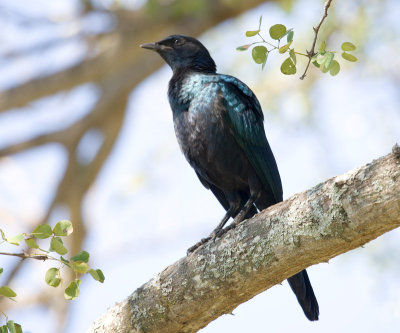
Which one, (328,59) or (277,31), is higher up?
(277,31)

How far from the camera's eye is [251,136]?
5012 mm

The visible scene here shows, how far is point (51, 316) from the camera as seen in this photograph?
859 centimetres

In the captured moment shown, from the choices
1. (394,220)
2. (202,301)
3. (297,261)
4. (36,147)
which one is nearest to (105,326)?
(202,301)

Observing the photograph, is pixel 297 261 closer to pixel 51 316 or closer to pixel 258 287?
pixel 258 287

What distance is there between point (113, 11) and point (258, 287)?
5.75m

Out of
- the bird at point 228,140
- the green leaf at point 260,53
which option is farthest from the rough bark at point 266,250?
the bird at point 228,140

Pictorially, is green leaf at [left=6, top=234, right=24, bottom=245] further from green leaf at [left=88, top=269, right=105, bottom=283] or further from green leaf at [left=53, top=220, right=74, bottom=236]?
green leaf at [left=88, top=269, right=105, bottom=283]

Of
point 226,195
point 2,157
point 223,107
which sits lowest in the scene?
point 226,195

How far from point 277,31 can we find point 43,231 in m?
1.33

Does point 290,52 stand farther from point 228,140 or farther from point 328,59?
point 228,140

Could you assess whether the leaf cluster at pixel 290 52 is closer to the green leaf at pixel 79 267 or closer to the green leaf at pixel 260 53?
the green leaf at pixel 260 53

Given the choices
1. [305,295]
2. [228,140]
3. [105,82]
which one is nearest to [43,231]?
[305,295]

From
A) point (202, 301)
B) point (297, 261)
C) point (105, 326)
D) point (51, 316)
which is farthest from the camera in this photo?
point (51, 316)

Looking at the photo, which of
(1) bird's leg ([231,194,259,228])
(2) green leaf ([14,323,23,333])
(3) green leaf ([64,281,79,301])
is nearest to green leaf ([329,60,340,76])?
(3) green leaf ([64,281,79,301])
